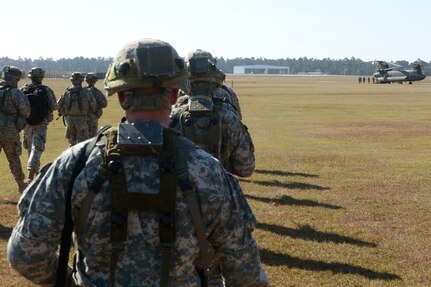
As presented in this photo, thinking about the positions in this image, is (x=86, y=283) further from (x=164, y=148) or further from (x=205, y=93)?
(x=205, y=93)

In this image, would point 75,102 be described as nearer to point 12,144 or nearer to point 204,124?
point 12,144

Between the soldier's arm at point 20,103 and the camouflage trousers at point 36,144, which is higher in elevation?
the soldier's arm at point 20,103

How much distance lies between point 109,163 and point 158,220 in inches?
14.3

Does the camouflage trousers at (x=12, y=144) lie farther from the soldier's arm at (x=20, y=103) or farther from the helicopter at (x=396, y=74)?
the helicopter at (x=396, y=74)

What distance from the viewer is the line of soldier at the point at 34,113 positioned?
11.0 metres

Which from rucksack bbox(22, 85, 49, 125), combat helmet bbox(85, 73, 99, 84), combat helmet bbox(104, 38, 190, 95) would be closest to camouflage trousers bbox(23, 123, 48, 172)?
rucksack bbox(22, 85, 49, 125)

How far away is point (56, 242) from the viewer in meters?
2.89

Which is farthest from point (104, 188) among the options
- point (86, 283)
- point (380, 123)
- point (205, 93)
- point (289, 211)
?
point (380, 123)

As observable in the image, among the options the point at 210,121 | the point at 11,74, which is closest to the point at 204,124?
the point at 210,121

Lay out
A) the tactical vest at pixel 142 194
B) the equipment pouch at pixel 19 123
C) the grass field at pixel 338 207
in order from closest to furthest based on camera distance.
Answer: the tactical vest at pixel 142 194 → the grass field at pixel 338 207 → the equipment pouch at pixel 19 123

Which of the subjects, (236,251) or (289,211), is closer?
(236,251)

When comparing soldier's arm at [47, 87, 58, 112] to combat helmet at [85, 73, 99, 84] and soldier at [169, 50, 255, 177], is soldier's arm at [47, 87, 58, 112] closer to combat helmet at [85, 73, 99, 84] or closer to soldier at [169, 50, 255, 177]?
combat helmet at [85, 73, 99, 84]

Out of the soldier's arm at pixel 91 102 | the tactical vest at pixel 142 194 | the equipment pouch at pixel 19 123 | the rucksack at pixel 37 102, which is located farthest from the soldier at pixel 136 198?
the soldier's arm at pixel 91 102

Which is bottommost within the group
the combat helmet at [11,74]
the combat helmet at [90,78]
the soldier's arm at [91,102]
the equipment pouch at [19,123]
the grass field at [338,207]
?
the grass field at [338,207]
